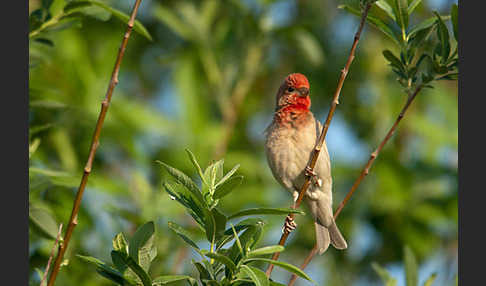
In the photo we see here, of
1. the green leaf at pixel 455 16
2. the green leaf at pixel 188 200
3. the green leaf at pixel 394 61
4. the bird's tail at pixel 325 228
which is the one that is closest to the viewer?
the green leaf at pixel 188 200

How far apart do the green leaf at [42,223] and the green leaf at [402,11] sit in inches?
83.8

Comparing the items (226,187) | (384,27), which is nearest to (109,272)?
(226,187)

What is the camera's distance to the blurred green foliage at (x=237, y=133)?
4.91 m

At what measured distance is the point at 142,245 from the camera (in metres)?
2.52

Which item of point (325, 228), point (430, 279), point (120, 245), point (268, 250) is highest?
point (268, 250)

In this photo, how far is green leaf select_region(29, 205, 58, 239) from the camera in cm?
329

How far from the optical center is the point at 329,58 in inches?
277

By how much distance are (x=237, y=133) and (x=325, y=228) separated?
2.03m

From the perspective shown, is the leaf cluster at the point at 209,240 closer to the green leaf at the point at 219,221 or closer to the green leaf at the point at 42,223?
the green leaf at the point at 219,221

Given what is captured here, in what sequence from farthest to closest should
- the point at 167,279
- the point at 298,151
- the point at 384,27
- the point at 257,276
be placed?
1. the point at 298,151
2. the point at 384,27
3. the point at 167,279
4. the point at 257,276

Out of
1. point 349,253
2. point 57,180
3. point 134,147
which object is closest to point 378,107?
point 349,253

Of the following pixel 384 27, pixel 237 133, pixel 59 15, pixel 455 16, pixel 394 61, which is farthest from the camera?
pixel 237 133

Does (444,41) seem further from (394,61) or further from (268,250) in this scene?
(268,250)

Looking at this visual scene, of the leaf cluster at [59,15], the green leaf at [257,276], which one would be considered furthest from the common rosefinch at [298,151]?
the green leaf at [257,276]
